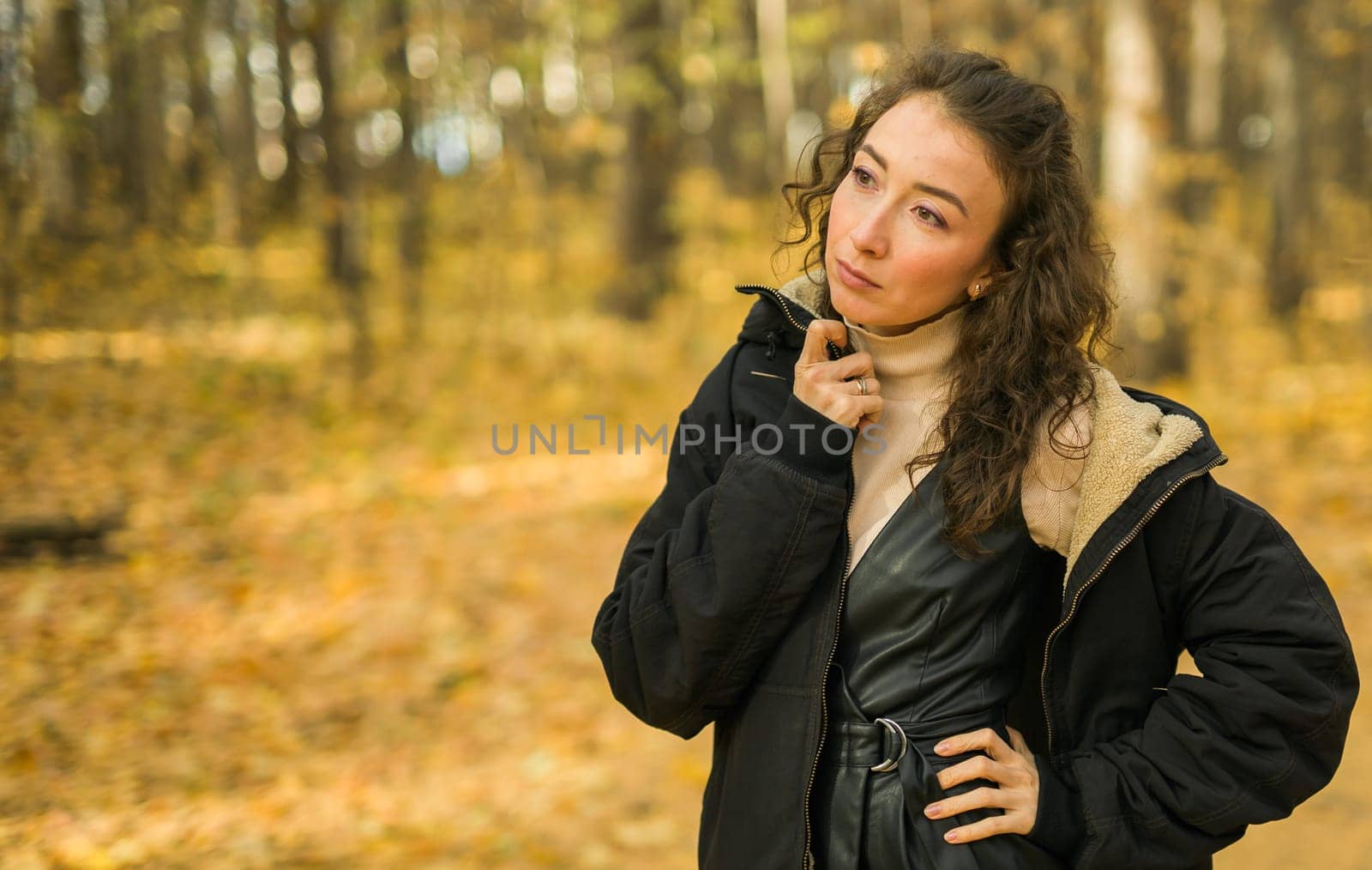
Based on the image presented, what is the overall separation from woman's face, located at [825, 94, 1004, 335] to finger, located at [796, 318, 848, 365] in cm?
3

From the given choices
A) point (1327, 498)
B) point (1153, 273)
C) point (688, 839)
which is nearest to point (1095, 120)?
point (1153, 273)

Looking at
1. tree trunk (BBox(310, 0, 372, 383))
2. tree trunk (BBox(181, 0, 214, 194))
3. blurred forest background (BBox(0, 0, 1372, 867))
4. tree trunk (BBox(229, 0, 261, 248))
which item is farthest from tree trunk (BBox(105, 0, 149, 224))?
→ tree trunk (BBox(310, 0, 372, 383))

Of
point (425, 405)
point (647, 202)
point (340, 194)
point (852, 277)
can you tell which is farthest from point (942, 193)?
point (647, 202)

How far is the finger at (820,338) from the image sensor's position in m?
1.97

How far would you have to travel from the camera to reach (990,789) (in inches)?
73.9

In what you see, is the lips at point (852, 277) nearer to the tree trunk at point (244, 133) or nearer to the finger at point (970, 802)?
the finger at point (970, 802)

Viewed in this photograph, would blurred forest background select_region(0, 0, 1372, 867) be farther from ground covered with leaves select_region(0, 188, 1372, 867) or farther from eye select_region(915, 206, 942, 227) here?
eye select_region(915, 206, 942, 227)

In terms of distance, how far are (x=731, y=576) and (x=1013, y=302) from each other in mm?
711

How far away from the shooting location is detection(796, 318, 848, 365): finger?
197 cm

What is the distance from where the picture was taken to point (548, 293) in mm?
14570

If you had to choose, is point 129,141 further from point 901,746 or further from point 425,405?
point 901,746

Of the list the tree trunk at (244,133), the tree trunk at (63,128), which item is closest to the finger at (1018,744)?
the tree trunk at (63,128)

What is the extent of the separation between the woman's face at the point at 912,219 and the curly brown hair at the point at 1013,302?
4 cm

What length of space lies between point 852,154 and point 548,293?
1260cm
